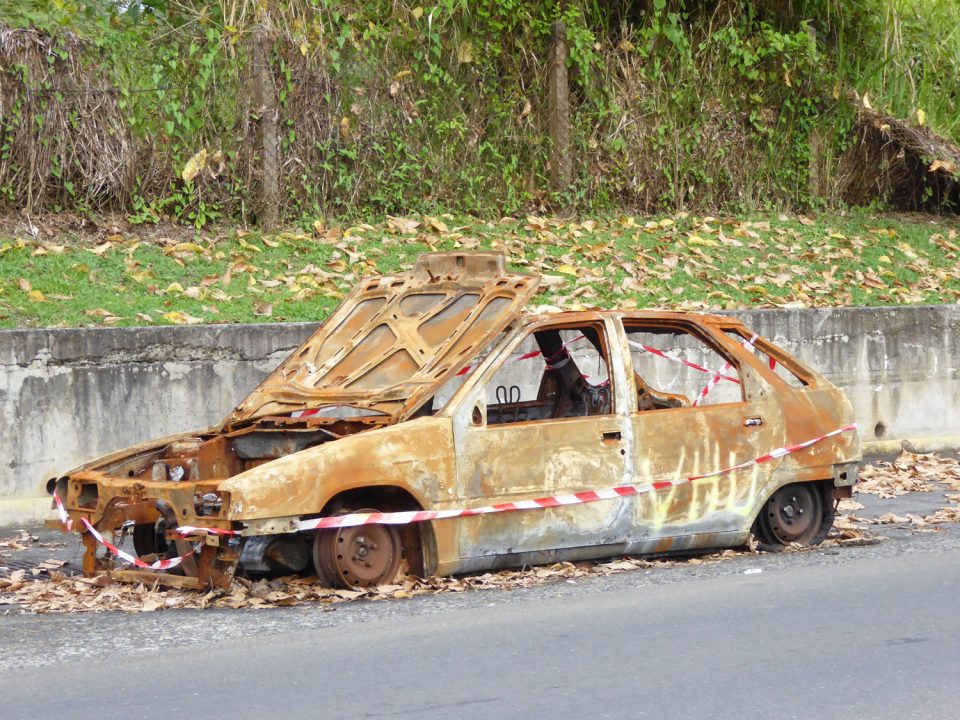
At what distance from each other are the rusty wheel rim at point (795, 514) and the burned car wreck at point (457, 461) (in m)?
0.01

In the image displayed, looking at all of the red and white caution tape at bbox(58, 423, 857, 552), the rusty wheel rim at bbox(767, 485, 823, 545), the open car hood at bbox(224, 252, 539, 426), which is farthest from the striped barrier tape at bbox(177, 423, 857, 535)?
the open car hood at bbox(224, 252, 539, 426)

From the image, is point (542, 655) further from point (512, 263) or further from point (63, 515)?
point (512, 263)

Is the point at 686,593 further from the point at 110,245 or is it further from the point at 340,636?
the point at 110,245

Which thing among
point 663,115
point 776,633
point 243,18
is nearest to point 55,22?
point 243,18

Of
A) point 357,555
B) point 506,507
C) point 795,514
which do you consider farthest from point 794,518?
point 357,555

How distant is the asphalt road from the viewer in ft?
18.2

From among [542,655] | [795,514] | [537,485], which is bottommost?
[542,655]

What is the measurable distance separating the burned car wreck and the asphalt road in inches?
15.5

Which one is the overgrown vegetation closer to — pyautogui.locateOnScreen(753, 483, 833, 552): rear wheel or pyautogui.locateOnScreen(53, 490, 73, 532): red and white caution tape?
pyautogui.locateOnScreen(53, 490, 73, 532): red and white caution tape

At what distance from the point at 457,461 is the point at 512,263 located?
6749 millimetres

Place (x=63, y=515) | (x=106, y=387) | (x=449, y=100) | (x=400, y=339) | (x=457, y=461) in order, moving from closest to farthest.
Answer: (x=457, y=461)
(x=63, y=515)
(x=400, y=339)
(x=106, y=387)
(x=449, y=100)

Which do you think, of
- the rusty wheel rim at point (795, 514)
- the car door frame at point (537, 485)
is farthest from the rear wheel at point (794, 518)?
the car door frame at point (537, 485)

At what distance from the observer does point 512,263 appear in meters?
14.3

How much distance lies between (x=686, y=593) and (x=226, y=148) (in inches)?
345
